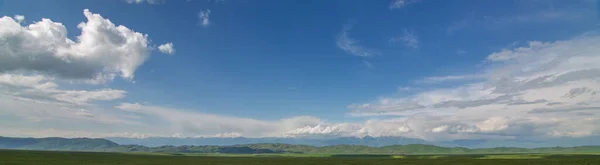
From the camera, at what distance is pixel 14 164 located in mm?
97938

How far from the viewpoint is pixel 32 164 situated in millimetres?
100750

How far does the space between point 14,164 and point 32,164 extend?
4076mm
